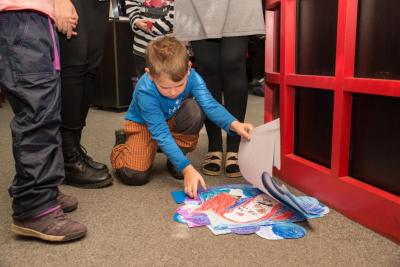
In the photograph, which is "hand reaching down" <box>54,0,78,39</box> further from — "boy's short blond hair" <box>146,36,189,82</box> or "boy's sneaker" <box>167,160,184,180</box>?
"boy's sneaker" <box>167,160,184,180</box>

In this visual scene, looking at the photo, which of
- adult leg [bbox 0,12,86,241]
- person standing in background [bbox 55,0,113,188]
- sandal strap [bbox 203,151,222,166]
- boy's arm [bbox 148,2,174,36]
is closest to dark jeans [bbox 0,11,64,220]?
adult leg [bbox 0,12,86,241]

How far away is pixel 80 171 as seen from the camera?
1.17m

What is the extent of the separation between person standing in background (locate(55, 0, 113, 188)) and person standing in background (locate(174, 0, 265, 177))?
0.27 m

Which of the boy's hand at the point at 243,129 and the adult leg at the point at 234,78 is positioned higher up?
the adult leg at the point at 234,78

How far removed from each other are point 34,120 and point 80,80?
331mm

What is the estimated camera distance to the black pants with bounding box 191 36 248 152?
1252 millimetres

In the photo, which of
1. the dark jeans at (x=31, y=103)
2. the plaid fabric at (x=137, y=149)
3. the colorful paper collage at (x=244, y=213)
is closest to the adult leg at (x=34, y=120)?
the dark jeans at (x=31, y=103)

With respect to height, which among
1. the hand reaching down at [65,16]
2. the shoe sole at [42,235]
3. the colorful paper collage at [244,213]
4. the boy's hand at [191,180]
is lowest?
the colorful paper collage at [244,213]

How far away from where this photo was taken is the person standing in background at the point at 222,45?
1.23 meters

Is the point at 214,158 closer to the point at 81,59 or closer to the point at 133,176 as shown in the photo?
the point at 133,176

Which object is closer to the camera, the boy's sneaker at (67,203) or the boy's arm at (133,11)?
the boy's sneaker at (67,203)

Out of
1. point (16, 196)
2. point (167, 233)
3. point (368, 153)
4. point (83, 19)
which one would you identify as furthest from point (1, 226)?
point (368, 153)

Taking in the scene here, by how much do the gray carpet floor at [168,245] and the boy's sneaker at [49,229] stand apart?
0.02 metres

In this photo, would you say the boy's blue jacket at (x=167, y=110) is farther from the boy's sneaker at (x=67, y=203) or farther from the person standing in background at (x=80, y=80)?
the boy's sneaker at (x=67, y=203)
